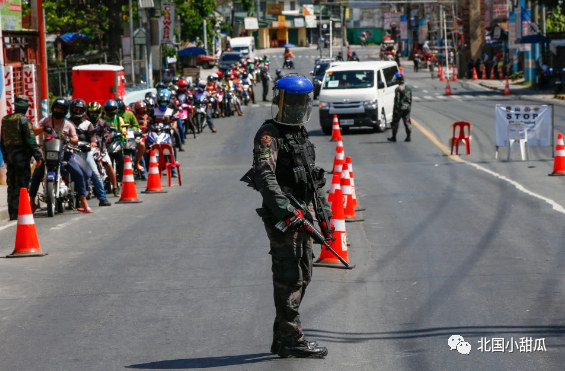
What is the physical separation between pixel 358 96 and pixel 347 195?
2186 cm

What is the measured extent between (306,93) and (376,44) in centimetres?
16048

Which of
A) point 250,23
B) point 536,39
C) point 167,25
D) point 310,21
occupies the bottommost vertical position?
point 536,39

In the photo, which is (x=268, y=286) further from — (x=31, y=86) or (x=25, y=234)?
(x=31, y=86)

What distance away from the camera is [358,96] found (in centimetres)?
3634

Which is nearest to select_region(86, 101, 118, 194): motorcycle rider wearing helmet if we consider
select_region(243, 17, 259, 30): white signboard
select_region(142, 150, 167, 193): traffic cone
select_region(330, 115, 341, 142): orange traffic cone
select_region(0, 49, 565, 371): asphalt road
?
select_region(142, 150, 167, 193): traffic cone

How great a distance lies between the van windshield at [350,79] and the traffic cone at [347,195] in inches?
855

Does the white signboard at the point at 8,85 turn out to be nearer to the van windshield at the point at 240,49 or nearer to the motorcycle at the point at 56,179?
the motorcycle at the point at 56,179

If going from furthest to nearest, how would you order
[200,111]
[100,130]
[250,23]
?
[250,23]
[200,111]
[100,130]

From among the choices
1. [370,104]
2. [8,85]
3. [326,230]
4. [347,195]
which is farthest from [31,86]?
[326,230]

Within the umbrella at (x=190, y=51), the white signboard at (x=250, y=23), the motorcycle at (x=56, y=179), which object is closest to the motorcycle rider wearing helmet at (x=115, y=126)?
the motorcycle at (x=56, y=179)

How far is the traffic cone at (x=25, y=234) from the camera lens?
12781mm

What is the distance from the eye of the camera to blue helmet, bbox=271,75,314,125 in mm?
7562

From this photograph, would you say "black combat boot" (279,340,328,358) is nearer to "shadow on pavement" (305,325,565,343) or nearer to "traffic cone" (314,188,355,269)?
"shadow on pavement" (305,325,565,343)

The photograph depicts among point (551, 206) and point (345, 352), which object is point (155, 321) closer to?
point (345, 352)
